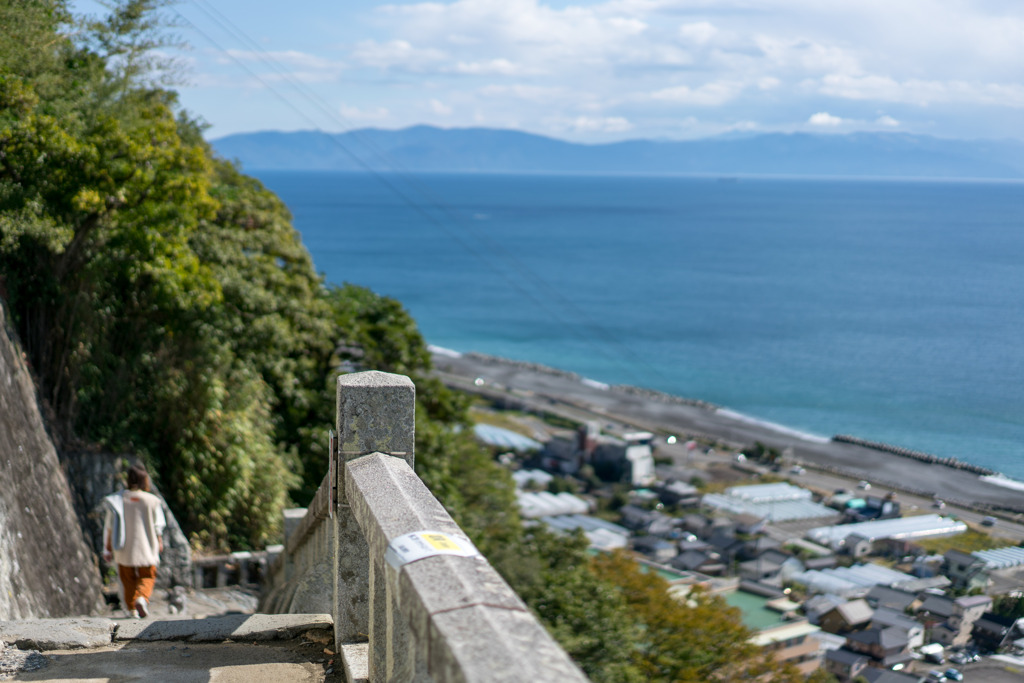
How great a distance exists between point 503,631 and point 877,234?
137 m

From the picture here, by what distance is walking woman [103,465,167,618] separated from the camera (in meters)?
6.71

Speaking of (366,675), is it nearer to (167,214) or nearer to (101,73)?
(167,214)

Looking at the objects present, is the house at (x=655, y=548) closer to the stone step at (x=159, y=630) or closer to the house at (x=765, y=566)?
the house at (x=765, y=566)

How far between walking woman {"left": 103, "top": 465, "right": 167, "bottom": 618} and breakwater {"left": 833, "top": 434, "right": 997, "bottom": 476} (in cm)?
3452

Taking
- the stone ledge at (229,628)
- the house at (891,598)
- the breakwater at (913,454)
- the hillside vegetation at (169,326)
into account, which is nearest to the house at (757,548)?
the house at (891,598)

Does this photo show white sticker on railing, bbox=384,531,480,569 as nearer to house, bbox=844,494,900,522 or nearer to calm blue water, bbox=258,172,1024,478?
house, bbox=844,494,900,522

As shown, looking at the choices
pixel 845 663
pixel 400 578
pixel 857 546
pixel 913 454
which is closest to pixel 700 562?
pixel 857 546

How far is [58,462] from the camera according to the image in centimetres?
966

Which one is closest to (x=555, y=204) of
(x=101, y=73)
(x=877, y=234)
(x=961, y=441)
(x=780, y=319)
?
(x=877, y=234)

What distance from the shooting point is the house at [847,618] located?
21.6 m

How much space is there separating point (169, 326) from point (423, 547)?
431 inches

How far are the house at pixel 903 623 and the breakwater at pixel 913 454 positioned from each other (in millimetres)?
14609

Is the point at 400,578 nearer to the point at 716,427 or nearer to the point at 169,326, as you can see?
the point at 169,326

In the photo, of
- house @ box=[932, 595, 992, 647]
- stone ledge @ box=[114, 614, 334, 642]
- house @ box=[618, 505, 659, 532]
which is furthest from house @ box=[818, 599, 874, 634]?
stone ledge @ box=[114, 614, 334, 642]
